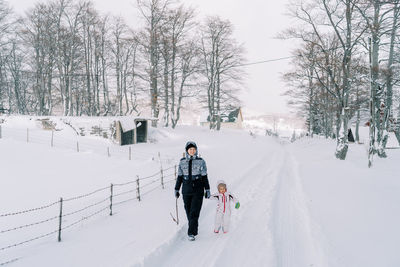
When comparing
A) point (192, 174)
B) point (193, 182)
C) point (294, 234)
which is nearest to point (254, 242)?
point (294, 234)

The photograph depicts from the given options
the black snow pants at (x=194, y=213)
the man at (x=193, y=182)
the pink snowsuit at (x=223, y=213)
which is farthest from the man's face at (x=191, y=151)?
the pink snowsuit at (x=223, y=213)

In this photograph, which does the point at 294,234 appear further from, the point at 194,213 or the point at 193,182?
the point at 193,182

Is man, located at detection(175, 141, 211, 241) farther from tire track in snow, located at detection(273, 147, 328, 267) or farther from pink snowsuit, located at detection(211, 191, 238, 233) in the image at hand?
tire track in snow, located at detection(273, 147, 328, 267)

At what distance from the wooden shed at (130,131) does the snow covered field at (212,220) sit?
230 inches

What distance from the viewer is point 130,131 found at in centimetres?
1950

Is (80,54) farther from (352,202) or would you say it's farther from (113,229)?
(352,202)

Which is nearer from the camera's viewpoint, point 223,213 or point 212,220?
point 223,213

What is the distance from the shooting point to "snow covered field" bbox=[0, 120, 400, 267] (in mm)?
4203

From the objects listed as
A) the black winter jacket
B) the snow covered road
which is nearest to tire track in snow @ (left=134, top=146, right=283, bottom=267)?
the snow covered road

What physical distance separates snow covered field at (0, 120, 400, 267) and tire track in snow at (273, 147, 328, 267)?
0.07ft

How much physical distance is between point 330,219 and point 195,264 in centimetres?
386

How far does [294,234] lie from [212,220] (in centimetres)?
194

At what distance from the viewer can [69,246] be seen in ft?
15.3

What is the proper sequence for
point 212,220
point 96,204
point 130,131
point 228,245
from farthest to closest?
point 130,131
point 96,204
point 212,220
point 228,245
